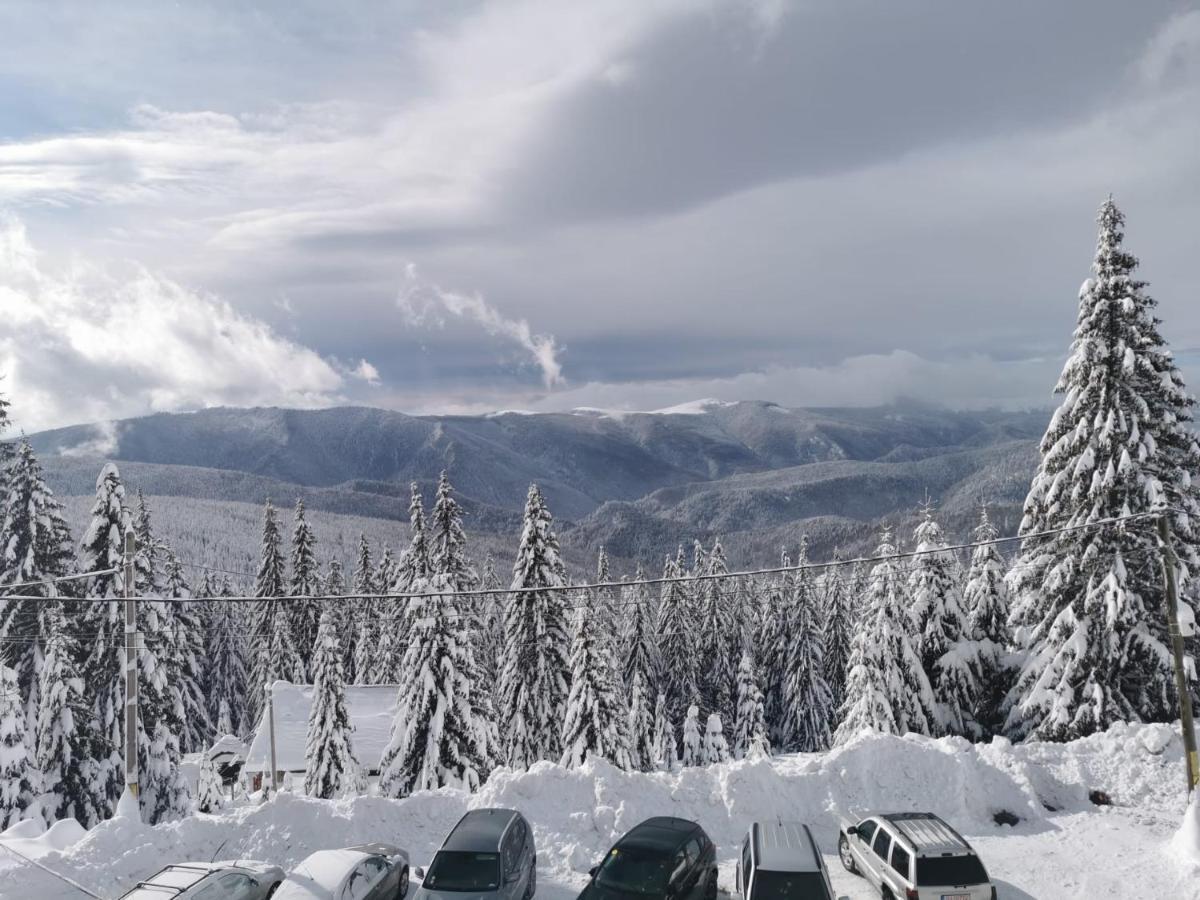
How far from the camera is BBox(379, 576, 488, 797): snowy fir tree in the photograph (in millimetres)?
31562

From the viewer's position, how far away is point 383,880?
13.8 metres

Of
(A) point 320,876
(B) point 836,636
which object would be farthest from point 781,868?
(B) point 836,636

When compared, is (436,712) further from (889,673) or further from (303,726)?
(889,673)

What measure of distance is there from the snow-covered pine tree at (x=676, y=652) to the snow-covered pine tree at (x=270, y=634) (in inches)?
1128

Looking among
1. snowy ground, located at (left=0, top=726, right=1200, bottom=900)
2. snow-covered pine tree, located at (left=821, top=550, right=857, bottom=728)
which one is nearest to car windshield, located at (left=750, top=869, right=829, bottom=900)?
snowy ground, located at (left=0, top=726, right=1200, bottom=900)

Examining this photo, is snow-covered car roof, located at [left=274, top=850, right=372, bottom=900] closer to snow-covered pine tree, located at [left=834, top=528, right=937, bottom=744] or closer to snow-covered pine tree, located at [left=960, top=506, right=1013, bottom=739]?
snow-covered pine tree, located at [left=834, top=528, right=937, bottom=744]

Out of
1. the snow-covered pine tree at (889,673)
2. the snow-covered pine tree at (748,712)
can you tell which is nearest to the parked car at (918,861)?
the snow-covered pine tree at (889,673)

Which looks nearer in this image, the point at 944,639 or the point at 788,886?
the point at 788,886

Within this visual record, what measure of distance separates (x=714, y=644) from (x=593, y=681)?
92.6ft

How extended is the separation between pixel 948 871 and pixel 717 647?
4948 centimetres

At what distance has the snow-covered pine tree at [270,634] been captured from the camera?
55000 mm

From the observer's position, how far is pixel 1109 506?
22828 millimetres

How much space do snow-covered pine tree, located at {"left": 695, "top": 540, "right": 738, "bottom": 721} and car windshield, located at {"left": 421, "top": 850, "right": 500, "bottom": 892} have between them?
4714cm

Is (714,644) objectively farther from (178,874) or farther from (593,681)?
(178,874)
